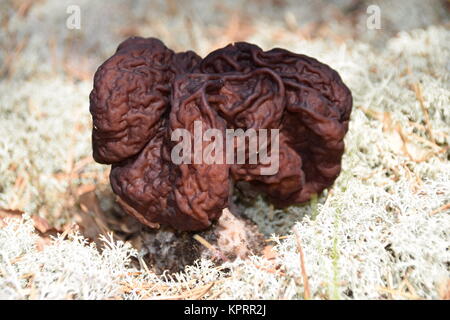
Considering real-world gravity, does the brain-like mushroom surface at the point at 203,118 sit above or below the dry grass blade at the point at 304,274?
above

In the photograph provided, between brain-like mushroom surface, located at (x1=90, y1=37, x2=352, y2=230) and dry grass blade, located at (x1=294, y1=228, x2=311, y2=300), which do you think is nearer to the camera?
dry grass blade, located at (x1=294, y1=228, x2=311, y2=300)

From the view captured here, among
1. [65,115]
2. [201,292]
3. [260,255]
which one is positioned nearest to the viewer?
[201,292]

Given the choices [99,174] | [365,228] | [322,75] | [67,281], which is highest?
[322,75]

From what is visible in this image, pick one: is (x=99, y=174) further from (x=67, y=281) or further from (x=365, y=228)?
(x=365, y=228)

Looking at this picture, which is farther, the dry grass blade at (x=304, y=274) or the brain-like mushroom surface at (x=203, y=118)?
the brain-like mushroom surface at (x=203, y=118)

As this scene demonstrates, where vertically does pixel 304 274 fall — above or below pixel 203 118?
below

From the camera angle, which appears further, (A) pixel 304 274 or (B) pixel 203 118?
(B) pixel 203 118

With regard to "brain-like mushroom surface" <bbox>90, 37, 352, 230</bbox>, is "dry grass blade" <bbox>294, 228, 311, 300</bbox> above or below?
below
